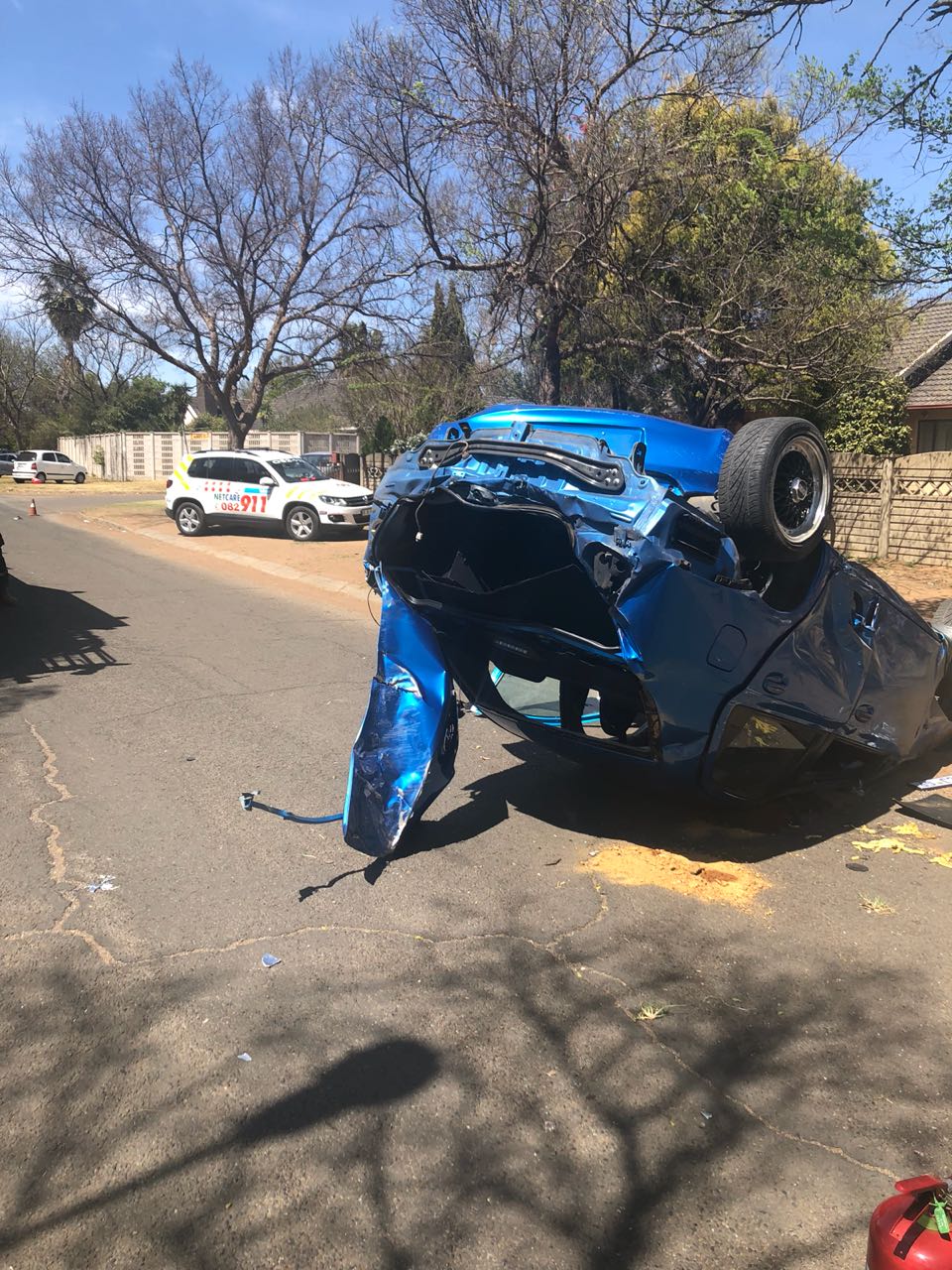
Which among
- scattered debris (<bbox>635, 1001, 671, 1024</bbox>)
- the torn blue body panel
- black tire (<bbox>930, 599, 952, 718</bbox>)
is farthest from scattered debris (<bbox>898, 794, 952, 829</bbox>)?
the torn blue body panel

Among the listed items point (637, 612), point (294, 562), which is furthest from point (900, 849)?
point (294, 562)

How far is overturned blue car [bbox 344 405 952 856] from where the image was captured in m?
3.74

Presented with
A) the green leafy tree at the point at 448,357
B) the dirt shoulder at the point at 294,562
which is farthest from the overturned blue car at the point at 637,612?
the green leafy tree at the point at 448,357

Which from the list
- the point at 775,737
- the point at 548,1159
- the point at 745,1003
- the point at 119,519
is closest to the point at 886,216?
the point at 775,737

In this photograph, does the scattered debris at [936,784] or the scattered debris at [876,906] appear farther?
the scattered debris at [936,784]

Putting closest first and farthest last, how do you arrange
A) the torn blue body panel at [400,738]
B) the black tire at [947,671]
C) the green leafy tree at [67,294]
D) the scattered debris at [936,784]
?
the torn blue body panel at [400,738] < the scattered debris at [936,784] < the black tire at [947,671] < the green leafy tree at [67,294]

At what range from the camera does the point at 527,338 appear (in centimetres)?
1691

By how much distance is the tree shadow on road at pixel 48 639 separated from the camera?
7.99m

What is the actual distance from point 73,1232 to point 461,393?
23.0 metres

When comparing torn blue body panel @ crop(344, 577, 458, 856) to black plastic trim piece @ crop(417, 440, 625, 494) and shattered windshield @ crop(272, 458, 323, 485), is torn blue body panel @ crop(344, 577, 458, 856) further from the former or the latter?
shattered windshield @ crop(272, 458, 323, 485)

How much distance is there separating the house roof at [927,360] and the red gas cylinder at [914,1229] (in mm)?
23068

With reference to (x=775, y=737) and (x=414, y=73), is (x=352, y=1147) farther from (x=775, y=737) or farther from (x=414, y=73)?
(x=414, y=73)

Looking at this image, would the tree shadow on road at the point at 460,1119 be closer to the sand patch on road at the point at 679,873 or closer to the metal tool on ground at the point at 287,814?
the sand patch on road at the point at 679,873

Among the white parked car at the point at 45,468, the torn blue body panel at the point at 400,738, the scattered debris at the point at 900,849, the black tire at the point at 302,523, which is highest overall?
the white parked car at the point at 45,468
